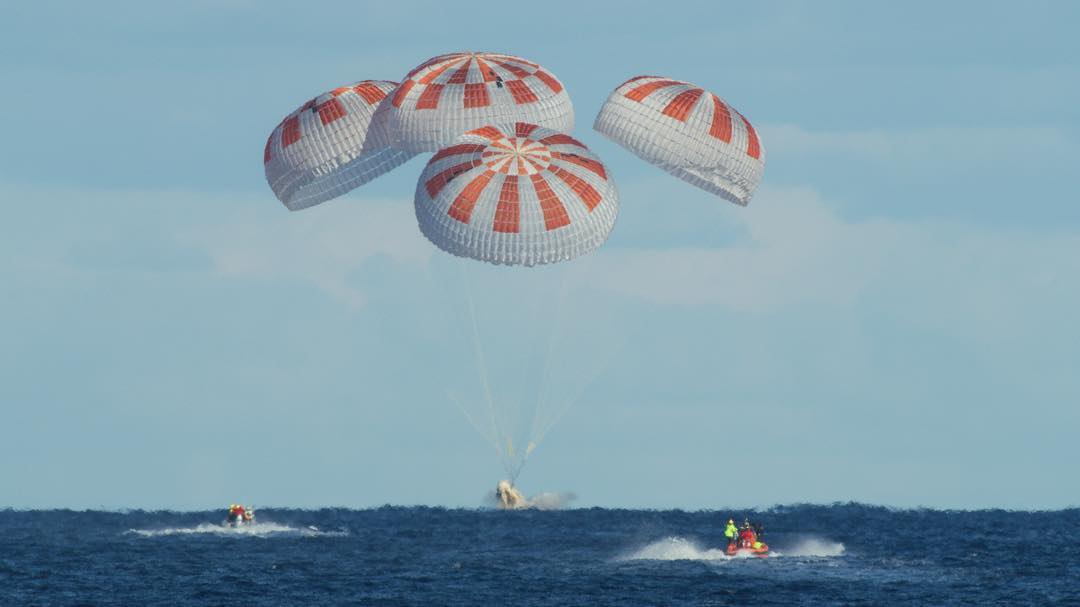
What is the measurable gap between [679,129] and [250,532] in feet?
165

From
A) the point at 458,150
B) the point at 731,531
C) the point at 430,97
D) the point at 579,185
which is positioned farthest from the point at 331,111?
the point at 731,531

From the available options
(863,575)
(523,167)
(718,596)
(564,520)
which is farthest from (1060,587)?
(564,520)

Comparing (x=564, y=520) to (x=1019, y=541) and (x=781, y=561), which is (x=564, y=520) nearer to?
(x=1019, y=541)

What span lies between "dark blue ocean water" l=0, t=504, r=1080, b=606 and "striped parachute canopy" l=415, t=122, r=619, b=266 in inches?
497

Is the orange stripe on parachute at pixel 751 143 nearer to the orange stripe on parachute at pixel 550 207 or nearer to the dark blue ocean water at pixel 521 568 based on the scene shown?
the orange stripe on parachute at pixel 550 207

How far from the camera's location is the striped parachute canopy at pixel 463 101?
47.8 meters

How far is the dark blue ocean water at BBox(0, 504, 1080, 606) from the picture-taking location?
184 feet

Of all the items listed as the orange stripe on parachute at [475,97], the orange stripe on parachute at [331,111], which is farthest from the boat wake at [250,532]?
the orange stripe on parachute at [475,97]

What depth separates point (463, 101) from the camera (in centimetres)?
4812

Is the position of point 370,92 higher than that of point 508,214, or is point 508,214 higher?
point 370,92

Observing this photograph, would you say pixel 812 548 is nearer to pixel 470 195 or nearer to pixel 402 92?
pixel 470 195

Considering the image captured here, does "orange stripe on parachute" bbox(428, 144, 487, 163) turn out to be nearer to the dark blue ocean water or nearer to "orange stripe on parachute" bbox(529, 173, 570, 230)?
"orange stripe on parachute" bbox(529, 173, 570, 230)

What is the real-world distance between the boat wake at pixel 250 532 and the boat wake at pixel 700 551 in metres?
18.8

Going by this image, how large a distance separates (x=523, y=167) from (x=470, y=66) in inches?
168
